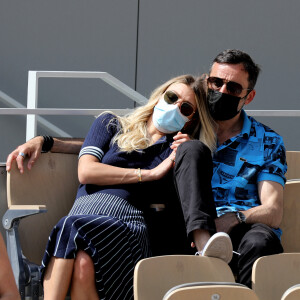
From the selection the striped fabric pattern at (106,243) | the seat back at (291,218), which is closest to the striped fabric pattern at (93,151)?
the striped fabric pattern at (106,243)

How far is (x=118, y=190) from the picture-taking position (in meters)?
3.23

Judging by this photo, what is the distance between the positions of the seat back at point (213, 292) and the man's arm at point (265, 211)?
840 millimetres

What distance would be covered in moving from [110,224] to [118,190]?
345 millimetres

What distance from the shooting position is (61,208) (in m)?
3.41

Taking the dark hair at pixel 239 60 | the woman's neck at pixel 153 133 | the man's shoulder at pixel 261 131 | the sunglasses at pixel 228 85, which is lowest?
the woman's neck at pixel 153 133

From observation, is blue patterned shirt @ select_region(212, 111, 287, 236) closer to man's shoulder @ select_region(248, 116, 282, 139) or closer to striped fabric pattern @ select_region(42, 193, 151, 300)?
man's shoulder @ select_region(248, 116, 282, 139)

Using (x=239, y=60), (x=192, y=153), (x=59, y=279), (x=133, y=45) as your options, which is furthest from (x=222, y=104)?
(x=133, y=45)

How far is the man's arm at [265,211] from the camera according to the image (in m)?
3.14

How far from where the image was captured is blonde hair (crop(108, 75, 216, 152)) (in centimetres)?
338

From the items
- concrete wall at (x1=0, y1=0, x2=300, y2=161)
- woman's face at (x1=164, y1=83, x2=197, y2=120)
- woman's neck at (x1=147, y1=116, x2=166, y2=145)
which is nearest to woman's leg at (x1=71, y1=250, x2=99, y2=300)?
woman's neck at (x1=147, y1=116, x2=166, y2=145)

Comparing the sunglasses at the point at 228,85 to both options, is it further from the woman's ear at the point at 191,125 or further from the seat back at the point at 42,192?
the seat back at the point at 42,192

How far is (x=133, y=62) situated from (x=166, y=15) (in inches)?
20.1

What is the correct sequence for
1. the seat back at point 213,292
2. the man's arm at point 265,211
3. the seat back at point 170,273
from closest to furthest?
1. the seat back at point 213,292
2. the seat back at point 170,273
3. the man's arm at point 265,211

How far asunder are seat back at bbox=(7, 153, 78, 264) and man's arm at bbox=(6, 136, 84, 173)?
3 cm
